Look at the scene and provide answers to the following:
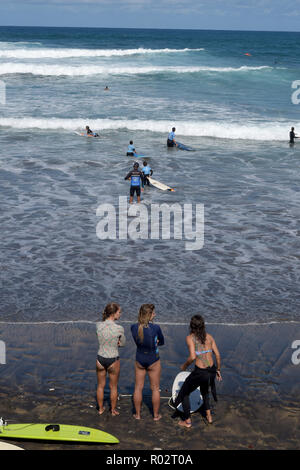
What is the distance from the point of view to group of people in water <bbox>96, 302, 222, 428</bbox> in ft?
23.5

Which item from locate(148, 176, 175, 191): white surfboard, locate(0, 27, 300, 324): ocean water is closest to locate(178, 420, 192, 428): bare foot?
locate(0, 27, 300, 324): ocean water

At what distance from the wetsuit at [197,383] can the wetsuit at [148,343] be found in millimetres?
564

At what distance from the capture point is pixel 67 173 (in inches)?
907

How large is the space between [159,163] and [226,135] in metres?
9.45

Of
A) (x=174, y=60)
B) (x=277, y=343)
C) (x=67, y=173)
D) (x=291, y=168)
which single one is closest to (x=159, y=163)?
(x=67, y=173)

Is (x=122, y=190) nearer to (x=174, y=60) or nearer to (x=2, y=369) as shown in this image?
(x=2, y=369)

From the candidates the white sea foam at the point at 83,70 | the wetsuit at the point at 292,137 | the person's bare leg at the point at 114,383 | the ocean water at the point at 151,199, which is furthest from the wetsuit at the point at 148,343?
the white sea foam at the point at 83,70

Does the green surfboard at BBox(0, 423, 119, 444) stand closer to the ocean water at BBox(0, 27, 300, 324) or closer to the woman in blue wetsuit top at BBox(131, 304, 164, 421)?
the woman in blue wetsuit top at BBox(131, 304, 164, 421)

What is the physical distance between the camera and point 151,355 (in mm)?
7281

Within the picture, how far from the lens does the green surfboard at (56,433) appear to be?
22.2 ft

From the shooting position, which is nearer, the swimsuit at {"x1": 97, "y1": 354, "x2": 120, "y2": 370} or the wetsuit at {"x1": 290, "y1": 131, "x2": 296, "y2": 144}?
the swimsuit at {"x1": 97, "y1": 354, "x2": 120, "y2": 370}

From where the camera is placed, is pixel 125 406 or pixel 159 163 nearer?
pixel 125 406

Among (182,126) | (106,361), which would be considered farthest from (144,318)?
(182,126)
